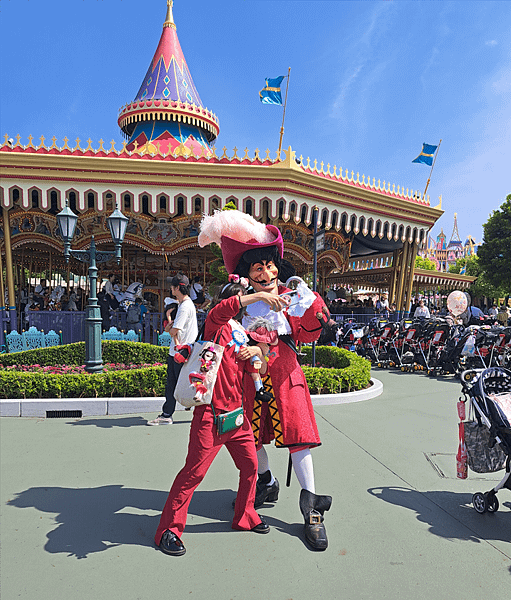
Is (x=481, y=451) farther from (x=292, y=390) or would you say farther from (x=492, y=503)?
(x=292, y=390)

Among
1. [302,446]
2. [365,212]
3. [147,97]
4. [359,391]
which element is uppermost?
[147,97]

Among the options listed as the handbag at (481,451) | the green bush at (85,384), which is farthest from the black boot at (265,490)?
the green bush at (85,384)

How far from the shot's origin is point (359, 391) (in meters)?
6.67

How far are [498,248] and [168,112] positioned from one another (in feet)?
85.9

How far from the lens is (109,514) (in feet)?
9.72

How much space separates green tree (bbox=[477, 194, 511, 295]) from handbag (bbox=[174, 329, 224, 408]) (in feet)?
107

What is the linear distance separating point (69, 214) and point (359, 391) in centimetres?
565

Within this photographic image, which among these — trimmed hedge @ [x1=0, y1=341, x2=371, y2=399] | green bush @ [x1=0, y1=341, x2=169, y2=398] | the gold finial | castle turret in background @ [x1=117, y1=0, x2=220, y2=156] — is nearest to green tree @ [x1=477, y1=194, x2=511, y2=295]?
castle turret in background @ [x1=117, y1=0, x2=220, y2=156]

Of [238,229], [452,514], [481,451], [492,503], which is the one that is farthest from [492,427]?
[238,229]

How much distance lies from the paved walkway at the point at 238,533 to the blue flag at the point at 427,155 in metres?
13.4

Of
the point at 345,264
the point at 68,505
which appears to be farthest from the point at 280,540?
the point at 345,264

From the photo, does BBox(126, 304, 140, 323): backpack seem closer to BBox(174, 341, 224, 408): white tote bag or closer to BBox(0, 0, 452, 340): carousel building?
BBox(0, 0, 452, 340): carousel building

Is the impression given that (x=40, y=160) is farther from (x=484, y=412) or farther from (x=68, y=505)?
(x=484, y=412)

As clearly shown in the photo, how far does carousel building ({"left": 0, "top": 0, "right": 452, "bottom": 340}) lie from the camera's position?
10.6 meters
